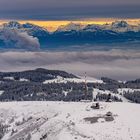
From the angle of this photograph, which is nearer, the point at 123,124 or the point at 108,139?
the point at 108,139

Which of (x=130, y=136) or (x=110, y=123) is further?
(x=110, y=123)

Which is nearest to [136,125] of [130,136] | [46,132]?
[130,136]

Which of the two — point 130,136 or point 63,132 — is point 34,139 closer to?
point 63,132

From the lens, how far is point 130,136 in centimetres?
18088

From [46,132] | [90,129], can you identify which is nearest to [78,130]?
[90,129]

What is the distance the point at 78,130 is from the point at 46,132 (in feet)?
56.4

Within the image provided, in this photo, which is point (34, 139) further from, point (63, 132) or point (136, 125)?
point (136, 125)

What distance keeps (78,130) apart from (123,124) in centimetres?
1972

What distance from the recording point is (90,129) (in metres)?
188

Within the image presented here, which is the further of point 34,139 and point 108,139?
point 34,139

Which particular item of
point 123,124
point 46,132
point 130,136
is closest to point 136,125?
point 123,124

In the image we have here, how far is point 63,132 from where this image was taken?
18662 centimetres

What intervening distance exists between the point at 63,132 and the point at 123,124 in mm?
24268

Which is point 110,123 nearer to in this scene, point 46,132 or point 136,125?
point 136,125
